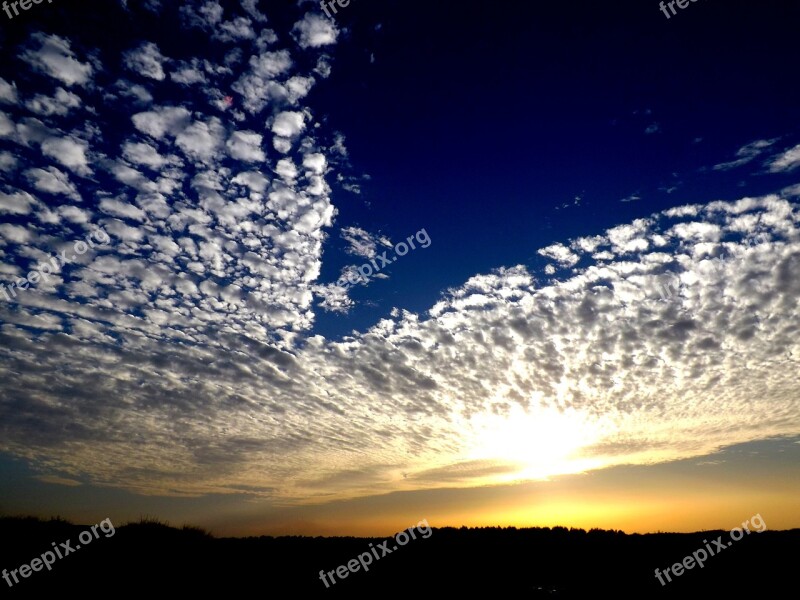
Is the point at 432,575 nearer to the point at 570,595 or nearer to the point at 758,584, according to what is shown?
the point at 570,595

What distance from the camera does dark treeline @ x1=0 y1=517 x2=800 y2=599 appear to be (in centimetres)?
1278

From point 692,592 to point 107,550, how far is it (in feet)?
64.2

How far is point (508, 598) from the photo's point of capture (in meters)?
12.0

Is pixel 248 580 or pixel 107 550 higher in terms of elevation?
pixel 107 550

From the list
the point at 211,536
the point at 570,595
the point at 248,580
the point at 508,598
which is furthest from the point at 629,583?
the point at 211,536
